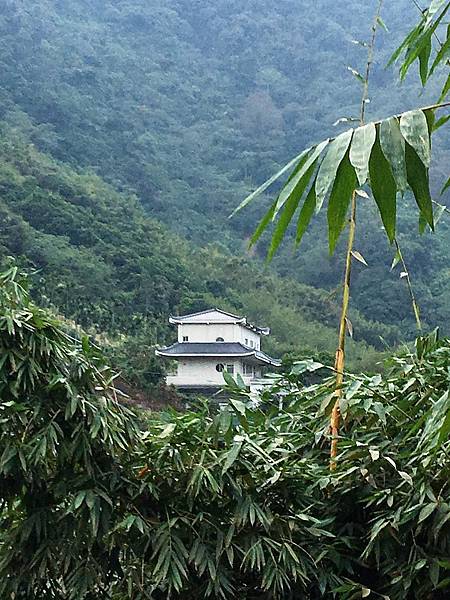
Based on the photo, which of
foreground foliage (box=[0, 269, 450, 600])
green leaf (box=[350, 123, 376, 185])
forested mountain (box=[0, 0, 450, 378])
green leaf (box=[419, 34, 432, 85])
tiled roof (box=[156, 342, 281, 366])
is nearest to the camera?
green leaf (box=[350, 123, 376, 185])

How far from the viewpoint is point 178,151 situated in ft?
76.3

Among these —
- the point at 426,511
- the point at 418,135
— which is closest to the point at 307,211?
the point at 418,135

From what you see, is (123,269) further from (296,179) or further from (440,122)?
(296,179)

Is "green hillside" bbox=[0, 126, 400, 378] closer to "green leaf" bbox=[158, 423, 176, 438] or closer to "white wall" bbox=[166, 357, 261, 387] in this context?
"white wall" bbox=[166, 357, 261, 387]

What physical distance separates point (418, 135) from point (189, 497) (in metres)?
0.99

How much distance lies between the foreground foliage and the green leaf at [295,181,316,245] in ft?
2.62

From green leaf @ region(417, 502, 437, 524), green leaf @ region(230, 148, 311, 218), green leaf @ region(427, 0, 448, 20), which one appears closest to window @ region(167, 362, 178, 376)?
green leaf @ region(417, 502, 437, 524)

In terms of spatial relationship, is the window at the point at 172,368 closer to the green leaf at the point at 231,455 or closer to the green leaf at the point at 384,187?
the green leaf at the point at 231,455

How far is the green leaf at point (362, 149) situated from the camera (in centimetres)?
77

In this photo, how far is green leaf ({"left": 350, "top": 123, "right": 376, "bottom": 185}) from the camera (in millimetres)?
766

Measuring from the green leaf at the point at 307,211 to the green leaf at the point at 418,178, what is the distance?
94 mm

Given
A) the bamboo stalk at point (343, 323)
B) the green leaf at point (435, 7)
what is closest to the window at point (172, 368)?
the bamboo stalk at point (343, 323)

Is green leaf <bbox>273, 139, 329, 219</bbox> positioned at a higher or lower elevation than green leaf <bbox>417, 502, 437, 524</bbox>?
higher

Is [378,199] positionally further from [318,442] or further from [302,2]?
[302,2]
